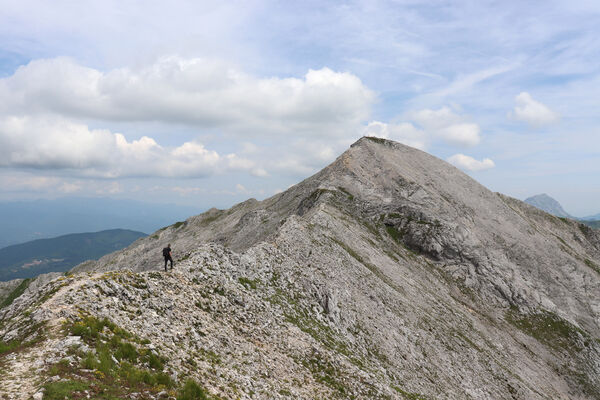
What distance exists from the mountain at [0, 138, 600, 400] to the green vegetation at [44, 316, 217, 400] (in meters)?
0.07

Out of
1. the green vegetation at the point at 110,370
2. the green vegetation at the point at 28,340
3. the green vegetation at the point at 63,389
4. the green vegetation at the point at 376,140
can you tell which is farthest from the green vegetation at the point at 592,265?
the green vegetation at the point at 28,340

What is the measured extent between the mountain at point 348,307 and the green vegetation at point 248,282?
0.28m

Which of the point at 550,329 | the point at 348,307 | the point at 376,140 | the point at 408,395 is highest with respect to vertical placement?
the point at 376,140

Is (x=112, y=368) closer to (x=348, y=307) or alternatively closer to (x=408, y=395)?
(x=408, y=395)

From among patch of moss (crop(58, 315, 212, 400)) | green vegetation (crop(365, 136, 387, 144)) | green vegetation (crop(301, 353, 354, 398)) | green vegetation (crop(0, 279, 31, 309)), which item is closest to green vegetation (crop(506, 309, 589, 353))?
green vegetation (crop(301, 353, 354, 398))

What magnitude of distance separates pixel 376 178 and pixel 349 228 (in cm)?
3140

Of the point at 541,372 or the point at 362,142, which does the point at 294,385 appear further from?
the point at 362,142

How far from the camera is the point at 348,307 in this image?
1539 inches

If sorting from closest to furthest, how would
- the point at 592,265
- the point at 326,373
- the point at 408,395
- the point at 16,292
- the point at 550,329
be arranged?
the point at 326,373
the point at 408,395
the point at 550,329
the point at 592,265
the point at 16,292

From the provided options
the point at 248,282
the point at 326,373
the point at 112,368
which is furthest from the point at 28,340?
the point at 326,373

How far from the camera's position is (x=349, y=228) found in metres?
63.2

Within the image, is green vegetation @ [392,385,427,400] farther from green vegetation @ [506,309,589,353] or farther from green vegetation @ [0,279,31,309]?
green vegetation @ [0,279,31,309]

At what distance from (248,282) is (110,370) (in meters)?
18.8

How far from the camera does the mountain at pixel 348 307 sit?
16.5m
